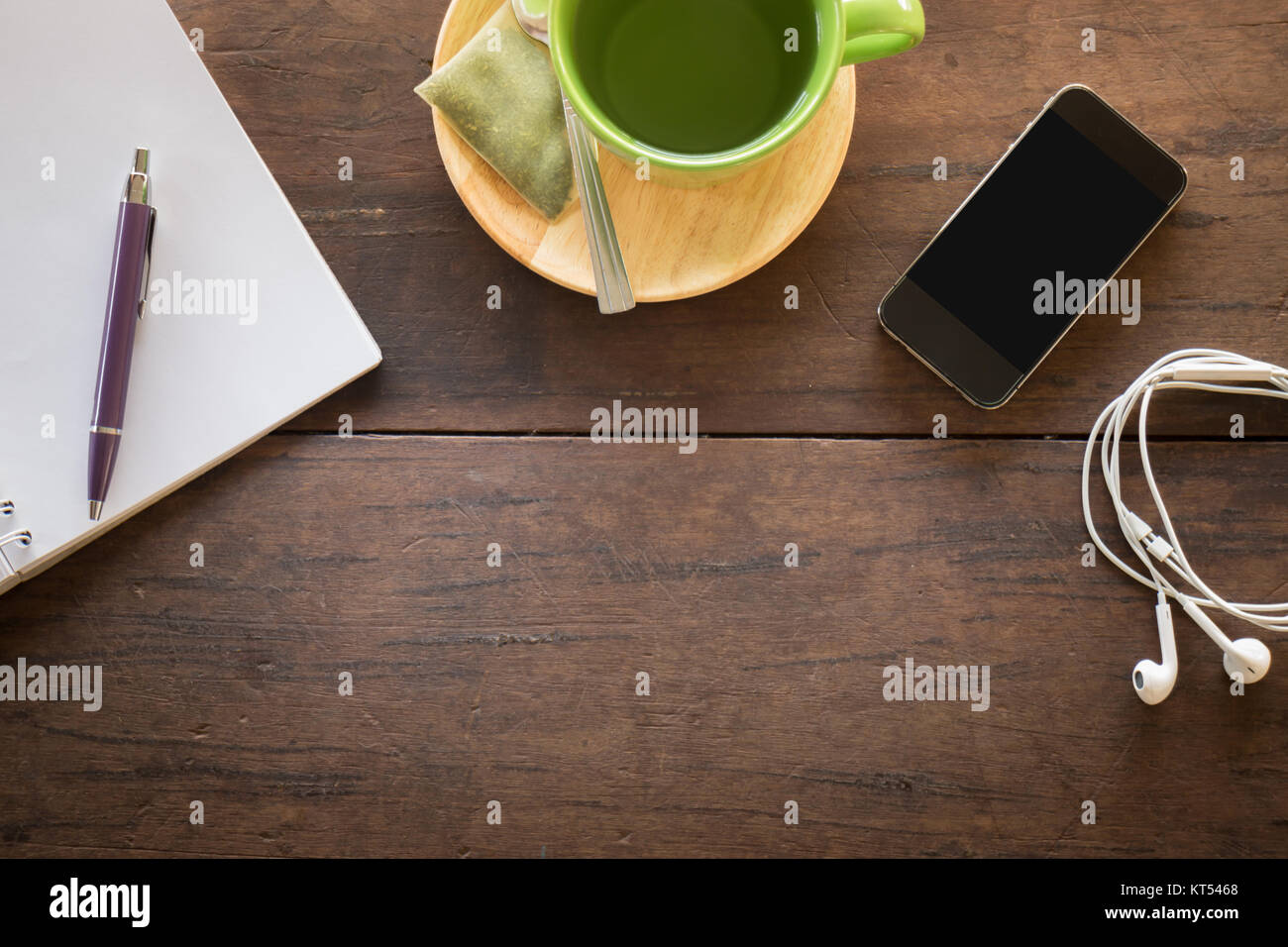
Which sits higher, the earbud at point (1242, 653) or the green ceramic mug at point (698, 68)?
the green ceramic mug at point (698, 68)

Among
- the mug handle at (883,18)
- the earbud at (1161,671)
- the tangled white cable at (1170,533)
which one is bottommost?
the earbud at (1161,671)

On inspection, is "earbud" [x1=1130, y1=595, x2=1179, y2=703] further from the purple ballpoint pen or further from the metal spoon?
the purple ballpoint pen

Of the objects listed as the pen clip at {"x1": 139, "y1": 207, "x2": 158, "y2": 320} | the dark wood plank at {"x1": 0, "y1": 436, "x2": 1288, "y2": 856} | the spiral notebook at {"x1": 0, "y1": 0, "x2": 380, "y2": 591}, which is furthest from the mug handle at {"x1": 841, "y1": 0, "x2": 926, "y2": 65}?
the pen clip at {"x1": 139, "y1": 207, "x2": 158, "y2": 320}

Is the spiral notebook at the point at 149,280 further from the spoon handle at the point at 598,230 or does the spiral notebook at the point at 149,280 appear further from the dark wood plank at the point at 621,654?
the spoon handle at the point at 598,230

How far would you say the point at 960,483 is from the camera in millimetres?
696

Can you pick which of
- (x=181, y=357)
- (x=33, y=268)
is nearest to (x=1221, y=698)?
(x=181, y=357)

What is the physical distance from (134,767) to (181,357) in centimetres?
33

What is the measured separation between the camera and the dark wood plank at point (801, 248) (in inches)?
27.2

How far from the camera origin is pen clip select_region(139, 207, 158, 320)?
659 mm

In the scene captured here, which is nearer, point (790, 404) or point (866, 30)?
point (866, 30)

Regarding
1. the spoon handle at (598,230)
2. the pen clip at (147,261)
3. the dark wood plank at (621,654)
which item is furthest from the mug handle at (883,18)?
the pen clip at (147,261)

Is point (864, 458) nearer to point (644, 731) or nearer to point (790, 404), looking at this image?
point (790, 404)

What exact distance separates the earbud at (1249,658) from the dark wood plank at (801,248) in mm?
176
